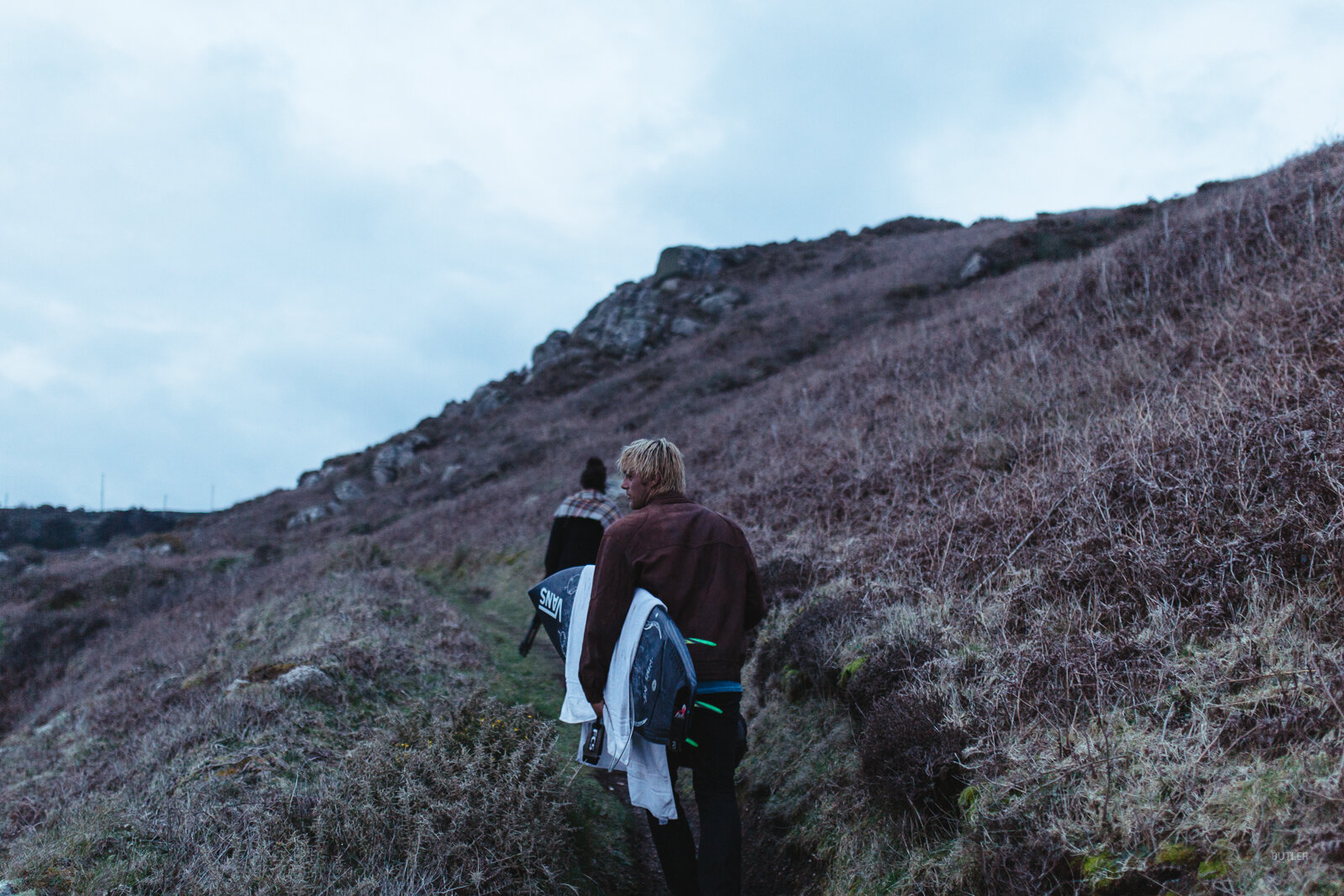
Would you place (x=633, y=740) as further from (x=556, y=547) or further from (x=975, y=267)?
(x=975, y=267)

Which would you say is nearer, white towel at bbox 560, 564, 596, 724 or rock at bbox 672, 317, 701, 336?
white towel at bbox 560, 564, 596, 724

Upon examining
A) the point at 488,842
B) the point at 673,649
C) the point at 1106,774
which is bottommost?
the point at 488,842

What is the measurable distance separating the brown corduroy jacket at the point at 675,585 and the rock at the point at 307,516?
30.6 m

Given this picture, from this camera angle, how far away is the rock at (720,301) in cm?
3716

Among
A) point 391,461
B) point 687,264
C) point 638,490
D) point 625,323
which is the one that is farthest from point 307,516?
point 638,490

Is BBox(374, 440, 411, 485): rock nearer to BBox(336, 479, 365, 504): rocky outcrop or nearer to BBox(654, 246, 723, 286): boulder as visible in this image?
BBox(336, 479, 365, 504): rocky outcrop

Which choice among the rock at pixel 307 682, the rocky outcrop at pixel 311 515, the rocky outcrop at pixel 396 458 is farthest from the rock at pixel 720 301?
the rock at pixel 307 682

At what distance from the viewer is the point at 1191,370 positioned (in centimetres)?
639

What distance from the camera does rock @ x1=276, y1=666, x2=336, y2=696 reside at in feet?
17.4

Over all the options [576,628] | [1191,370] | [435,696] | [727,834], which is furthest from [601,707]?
[1191,370]

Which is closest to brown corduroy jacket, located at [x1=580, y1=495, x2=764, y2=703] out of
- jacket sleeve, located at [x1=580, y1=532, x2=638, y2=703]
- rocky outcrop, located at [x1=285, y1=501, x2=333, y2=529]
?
jacket sleeve, located at [x1=580, y1=532, x2=638, y2=703]

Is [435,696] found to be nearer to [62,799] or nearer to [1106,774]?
[62,799]

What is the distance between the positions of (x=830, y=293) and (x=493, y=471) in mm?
16131

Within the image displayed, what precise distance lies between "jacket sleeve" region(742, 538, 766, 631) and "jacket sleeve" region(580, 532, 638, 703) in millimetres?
588
